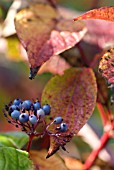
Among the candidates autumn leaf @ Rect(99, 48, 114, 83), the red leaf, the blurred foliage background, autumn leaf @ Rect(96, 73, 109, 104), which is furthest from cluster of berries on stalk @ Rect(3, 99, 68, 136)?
the blurred foliage background

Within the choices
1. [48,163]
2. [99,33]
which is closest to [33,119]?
[48,163]

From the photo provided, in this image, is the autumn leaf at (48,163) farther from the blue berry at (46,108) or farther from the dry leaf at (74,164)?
the dry leaf at (74,164)

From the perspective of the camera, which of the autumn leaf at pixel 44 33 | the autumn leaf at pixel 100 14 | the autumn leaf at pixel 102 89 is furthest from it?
the autumn leaf at pixel 102 89

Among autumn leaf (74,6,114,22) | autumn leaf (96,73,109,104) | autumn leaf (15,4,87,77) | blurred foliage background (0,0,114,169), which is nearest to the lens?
autumn leaf (74,6,114,22)

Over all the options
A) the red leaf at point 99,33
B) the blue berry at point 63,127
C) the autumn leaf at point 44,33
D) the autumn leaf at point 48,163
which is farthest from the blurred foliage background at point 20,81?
the blue berry at point 63,127

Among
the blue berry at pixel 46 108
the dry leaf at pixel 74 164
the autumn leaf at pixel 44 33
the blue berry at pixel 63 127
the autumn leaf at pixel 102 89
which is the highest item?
the autumn leaf at pixel 44 33

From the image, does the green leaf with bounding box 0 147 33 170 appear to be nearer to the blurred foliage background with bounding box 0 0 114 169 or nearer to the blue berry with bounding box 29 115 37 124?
the blue berry with bounding box 29 115 37 124

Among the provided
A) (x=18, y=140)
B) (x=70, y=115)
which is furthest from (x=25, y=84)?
(x=70, y=115)
